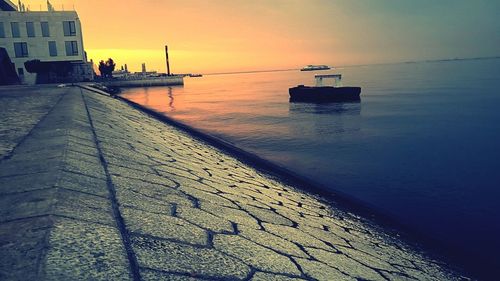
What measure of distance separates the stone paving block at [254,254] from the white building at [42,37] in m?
47.5

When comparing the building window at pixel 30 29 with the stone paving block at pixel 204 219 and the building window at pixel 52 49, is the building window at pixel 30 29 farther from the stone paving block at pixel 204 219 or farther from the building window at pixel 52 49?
the stone paving block at pixel 204 219

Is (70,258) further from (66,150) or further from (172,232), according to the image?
(66,150)

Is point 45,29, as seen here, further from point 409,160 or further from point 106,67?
point 409,160

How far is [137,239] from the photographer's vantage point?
1.81m

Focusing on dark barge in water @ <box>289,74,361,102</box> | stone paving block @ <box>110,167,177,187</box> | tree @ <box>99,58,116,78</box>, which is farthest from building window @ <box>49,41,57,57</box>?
stone paving block @ <box>110,167,177,187</box>

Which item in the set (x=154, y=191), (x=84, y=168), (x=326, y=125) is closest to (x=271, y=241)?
(x=154, y=191)

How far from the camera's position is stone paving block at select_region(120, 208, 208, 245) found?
1982 millimetres

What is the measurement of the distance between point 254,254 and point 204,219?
651mm

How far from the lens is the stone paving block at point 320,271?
7.14 feet

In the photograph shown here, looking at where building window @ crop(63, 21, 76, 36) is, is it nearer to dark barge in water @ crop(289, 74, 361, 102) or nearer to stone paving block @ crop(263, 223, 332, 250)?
dark barge in water @ crop(289, 74, 361, 102)

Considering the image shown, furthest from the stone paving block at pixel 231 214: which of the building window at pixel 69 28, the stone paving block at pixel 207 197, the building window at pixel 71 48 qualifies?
the building window at pixel 69 28

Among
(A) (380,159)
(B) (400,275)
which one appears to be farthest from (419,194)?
(B) (400,275)

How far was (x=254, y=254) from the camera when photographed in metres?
2.13

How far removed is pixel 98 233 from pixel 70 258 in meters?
0.29
